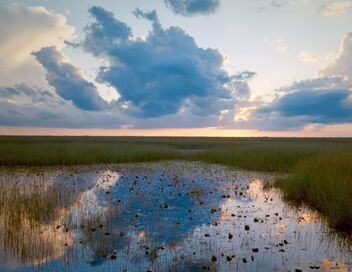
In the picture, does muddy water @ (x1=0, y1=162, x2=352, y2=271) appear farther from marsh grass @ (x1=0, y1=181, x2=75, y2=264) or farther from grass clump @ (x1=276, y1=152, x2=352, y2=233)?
grass clump @ (x1=276, y1=152, x2=352, y2=233)

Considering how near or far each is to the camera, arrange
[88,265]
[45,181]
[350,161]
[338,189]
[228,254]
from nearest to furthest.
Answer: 1. [88,265]
2. [228,254]
3. [338,189]
4. [350,161]
5. [45,181]

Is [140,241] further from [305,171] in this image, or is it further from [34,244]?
[305,171]

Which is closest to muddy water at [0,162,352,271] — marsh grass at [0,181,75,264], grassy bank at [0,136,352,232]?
marsh grass at [0,181,75,264]

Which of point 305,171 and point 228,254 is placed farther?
point 305,171

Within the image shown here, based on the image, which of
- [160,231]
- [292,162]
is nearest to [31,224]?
[160,231]

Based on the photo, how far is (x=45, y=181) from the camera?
1595 cm

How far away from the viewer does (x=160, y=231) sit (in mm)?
8570

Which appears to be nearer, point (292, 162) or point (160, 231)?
point (160, 231)

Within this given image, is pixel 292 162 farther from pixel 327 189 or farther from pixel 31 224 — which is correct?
pixel 31 224

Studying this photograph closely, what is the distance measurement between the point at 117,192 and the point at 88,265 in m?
7.54

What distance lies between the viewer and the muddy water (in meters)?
6.57

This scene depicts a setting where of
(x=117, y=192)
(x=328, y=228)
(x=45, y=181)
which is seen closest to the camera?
(x=328, y=228)

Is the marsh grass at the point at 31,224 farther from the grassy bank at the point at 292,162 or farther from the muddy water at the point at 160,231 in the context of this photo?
the grassy bank at the point at 292,162

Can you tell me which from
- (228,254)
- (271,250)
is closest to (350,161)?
(271,250)
